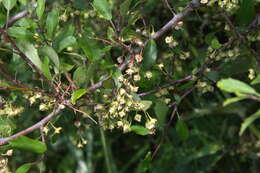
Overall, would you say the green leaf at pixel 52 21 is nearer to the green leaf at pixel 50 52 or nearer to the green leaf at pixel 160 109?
the green leaf at pixel 50 52

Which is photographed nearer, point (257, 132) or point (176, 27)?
point (176, 27)

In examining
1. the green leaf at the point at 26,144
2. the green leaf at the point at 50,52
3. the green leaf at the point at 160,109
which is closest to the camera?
the green leaf at the point at 26,144

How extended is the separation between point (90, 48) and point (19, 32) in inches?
8.4

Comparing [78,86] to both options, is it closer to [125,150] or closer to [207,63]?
[207,63]

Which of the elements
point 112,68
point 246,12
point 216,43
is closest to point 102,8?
point 112,68

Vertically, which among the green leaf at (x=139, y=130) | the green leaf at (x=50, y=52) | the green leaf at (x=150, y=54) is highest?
the green leaf at (x=50, y=52)

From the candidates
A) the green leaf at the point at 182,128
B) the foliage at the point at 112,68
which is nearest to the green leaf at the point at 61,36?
the foliage at the point at 112,68

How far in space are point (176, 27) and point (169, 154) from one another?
4.14 feet

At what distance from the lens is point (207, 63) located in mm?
1391

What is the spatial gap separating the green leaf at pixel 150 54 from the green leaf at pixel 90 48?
135 millimetres

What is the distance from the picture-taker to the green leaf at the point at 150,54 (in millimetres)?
1288

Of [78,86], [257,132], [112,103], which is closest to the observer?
[112,103]

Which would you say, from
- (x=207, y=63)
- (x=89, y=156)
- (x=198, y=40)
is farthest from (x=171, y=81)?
(x=89, y=156)

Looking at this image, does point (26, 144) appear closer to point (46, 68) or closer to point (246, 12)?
point (46, 68)
